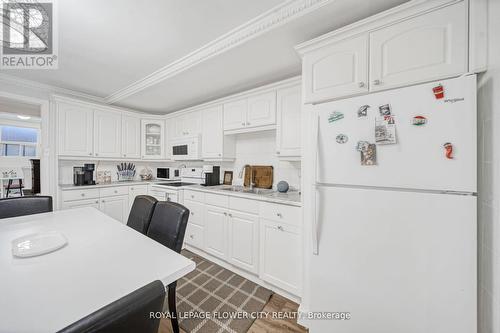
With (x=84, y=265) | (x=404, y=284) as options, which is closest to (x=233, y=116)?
(x=84, y=265)

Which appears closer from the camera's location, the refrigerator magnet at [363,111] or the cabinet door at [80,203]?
the refrigerator magnet at [363,111]

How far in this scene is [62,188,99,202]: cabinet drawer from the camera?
2.63 meters

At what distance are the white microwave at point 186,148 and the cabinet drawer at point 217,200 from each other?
0.84 m

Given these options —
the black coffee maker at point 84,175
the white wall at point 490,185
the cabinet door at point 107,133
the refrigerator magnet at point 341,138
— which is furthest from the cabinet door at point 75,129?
the white wall at point 490,185

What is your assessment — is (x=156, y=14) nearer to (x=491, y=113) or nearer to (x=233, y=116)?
(x=233, y=116)

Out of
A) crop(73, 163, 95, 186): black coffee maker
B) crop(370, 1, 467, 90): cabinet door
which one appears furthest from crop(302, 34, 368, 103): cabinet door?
crop(73, 163, 95, 186): black coffee maker

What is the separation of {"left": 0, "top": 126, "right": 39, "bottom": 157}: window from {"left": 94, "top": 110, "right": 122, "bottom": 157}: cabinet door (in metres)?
3.42

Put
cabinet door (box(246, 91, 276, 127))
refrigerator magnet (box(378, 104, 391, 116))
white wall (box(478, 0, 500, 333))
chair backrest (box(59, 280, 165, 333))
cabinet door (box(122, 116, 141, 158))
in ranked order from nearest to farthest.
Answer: chair backrest (box(59, 280, 165, 333)) < white wall (box(478, 0, 500, 333)) < refrigerator magnet (box(378, 104, 391, 116)) < cabinet door (box(246, 91, 276, 127)) < cabinet door (box(122, 116, 141, 158))

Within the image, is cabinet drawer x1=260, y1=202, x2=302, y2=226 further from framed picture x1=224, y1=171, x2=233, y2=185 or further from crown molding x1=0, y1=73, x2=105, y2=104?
crown molding x1=0, y1=73, x2=105, y2=104

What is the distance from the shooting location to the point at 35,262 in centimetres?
85

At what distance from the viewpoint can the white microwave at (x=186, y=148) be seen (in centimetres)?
301

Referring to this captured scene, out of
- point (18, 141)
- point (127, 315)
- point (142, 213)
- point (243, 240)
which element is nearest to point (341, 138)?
point (127, 315)

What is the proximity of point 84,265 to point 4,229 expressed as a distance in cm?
95

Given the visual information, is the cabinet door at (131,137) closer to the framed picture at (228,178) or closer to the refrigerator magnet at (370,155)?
the framed picture at (228,178)
